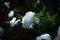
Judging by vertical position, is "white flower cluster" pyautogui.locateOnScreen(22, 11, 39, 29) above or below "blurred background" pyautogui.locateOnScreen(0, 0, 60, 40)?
below

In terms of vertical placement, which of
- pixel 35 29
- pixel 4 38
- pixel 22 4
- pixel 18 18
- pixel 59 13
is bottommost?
pixel 35 29

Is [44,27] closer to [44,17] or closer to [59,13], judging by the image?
[44,17]

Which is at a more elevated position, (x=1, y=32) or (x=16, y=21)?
(x=1, y=32)

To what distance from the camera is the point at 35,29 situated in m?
1.41

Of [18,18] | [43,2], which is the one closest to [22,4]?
[43,2]

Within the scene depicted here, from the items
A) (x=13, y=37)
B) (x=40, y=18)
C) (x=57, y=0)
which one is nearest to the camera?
(x=40, y=18)

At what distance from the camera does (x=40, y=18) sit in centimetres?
136

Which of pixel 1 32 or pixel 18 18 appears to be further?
pixel 1 32

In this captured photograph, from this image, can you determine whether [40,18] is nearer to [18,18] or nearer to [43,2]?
[18,18]

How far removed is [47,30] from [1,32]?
1261 millimetres

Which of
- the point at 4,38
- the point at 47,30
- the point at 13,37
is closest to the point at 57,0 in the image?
the point at 47,30

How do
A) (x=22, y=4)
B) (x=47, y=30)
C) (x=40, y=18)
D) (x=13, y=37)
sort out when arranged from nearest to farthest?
(x=40, y=18) → (x=47, y=30) → (x=13, y=37) → (x=22, y=4)

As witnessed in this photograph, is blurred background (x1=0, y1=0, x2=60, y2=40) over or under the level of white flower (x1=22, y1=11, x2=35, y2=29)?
over

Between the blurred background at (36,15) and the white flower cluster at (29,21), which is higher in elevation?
the blurred background at (36,15)
